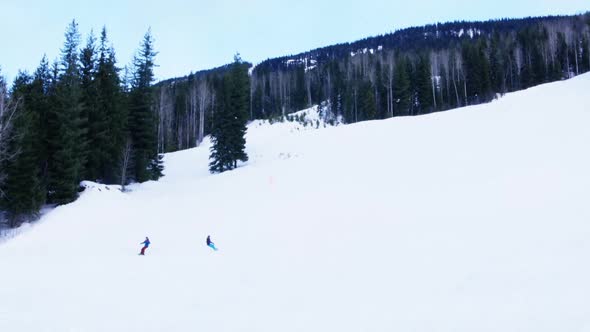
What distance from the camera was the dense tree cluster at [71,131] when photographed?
19.2m

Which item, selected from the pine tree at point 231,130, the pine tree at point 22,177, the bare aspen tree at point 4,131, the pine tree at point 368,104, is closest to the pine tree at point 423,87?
the pine tree at point 368,104

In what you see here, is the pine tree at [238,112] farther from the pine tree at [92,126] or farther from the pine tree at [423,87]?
the pine tree at [423,87]

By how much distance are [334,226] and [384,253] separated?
4093mm

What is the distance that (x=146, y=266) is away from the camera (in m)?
11.2

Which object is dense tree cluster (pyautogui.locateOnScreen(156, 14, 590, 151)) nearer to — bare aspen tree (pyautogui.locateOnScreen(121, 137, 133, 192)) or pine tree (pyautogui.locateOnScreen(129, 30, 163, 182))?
pine tree (pyautogui.locateOnScreen(129, 30, 163, 182))

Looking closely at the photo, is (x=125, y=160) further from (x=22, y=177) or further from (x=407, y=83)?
(x=407, y=83)


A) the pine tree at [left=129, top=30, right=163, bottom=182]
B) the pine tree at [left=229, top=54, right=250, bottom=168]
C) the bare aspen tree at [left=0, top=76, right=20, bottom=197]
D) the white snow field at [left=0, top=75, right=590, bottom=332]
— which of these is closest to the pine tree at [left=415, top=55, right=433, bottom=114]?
the white snow field at [left=0, top=75, right=590, bottom=332]

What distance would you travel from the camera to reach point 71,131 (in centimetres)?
2170

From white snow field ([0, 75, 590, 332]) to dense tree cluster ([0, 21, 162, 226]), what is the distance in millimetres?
2128

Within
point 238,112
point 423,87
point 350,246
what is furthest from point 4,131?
point 423,87

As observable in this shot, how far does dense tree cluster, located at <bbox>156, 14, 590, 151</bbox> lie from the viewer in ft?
173

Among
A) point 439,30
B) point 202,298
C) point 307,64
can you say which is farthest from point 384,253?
point 439,30

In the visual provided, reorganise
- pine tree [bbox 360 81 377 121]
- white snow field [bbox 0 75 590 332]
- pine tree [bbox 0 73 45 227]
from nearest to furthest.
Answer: white snow field [bbox 0 75 590 332], pine tree [bbox 0 73 45 227], pine tree [bbox 360 81 377 121]

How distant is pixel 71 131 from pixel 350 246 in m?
19.3
